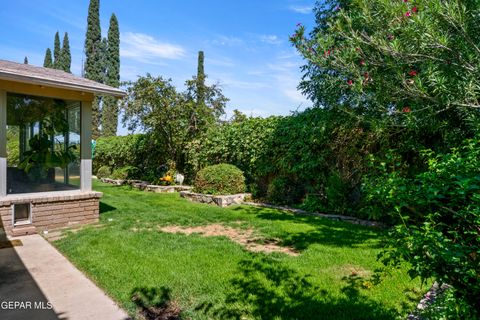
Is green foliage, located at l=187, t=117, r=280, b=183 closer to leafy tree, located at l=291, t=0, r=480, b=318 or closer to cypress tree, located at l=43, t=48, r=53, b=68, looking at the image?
leafy tree, located at l=291, t=0, r=480, b=318

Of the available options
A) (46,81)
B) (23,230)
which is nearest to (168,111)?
(46,81)

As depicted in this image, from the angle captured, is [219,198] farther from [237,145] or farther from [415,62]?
[415,62]

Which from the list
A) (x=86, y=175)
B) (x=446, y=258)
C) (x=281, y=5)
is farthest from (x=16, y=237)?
(x=281, y=5)

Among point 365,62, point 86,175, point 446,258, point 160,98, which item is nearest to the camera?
point 446,258

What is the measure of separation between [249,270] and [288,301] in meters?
0.92

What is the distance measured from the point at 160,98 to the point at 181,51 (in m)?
2.84

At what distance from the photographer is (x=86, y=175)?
274 inches

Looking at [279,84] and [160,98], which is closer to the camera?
[160,98]

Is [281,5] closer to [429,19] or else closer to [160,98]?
[160,98]

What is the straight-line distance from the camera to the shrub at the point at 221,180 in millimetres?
9961

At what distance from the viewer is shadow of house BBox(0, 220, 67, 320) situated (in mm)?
3059

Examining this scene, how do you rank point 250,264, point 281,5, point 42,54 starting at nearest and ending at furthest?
point 250,264 → point 281,5 → point 42,54

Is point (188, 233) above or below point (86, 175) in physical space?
below

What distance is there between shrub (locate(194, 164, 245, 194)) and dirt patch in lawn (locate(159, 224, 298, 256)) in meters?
3.17
